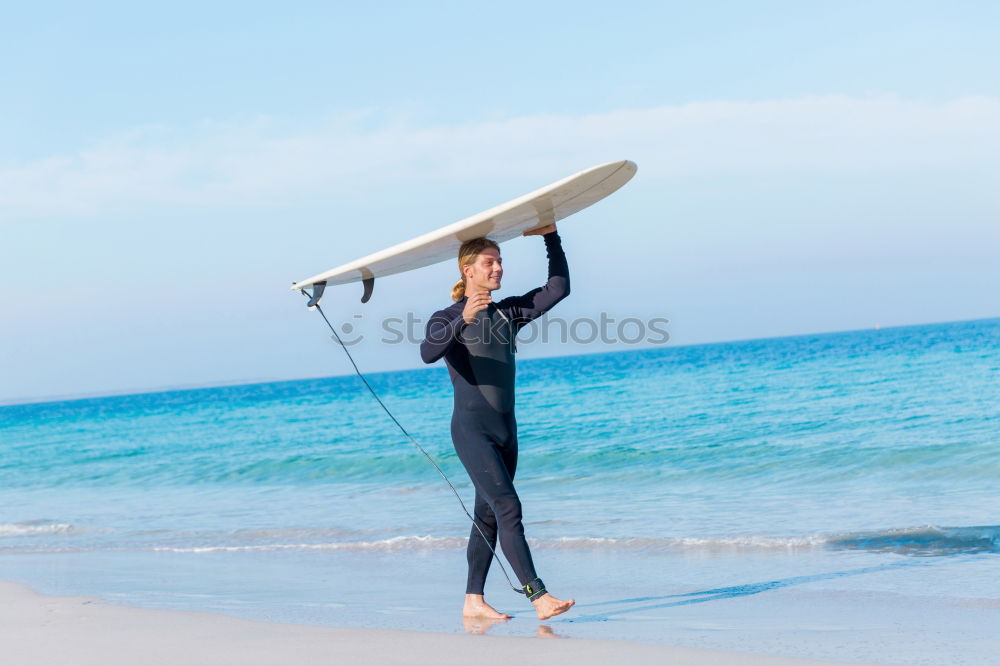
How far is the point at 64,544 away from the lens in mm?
9211

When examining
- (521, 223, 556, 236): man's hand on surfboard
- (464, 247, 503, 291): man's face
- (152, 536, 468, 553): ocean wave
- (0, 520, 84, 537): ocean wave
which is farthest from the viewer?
(0, 520, 84, 537): ocean wave

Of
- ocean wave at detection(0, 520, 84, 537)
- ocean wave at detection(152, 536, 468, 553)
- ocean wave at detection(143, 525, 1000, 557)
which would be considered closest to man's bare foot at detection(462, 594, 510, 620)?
ocean wave at detection(143, 525, 1000, 557)

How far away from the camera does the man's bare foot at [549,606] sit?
439 centimetres

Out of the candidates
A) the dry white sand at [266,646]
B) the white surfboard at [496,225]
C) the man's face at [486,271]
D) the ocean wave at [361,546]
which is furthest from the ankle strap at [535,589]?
the ocean wave at [361,546]

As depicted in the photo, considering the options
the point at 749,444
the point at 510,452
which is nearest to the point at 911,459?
the point at 749,444

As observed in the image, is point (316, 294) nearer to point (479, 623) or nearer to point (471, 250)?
point (471, 250)

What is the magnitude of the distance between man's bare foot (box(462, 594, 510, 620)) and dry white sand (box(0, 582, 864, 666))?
0.43 m

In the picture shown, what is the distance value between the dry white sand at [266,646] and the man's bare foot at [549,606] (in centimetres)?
14

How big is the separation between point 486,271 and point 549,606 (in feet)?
4.91

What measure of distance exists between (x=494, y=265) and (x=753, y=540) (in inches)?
133

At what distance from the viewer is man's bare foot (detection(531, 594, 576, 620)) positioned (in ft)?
14.4

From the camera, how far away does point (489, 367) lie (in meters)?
4.63

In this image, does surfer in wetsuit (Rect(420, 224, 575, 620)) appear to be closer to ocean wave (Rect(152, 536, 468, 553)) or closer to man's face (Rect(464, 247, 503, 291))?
man's face (Rect(464, 247, 503, 291))

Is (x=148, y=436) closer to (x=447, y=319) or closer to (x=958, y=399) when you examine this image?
(x=958, y=399)
